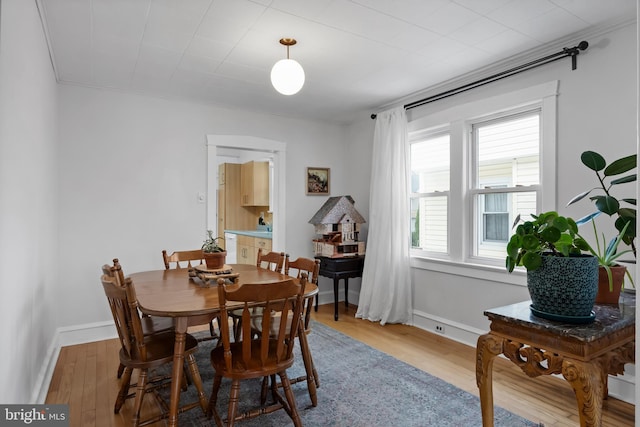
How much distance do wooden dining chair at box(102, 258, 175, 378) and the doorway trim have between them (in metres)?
1.70

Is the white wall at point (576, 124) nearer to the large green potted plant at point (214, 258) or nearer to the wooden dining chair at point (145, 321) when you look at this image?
the large green potted plant at point (214, 258)

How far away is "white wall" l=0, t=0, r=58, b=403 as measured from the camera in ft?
5.00

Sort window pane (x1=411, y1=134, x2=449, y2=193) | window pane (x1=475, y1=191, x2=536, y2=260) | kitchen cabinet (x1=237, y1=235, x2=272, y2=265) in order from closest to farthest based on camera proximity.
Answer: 1. window pane (x1=475, y1=191, x2=536, y2=260)
2. window pane (x1=411, y1=134, x2=449, y2=193)
3. kitchen cabinet (x1=237, y1=235, x2=272, y2=265)

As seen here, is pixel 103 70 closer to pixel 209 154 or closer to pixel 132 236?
pixel 209 154

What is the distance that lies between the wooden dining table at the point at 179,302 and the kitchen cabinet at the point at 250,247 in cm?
244

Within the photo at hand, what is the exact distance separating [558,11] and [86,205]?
4.16m

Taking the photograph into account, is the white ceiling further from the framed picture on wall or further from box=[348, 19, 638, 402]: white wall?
the framed picture on wall

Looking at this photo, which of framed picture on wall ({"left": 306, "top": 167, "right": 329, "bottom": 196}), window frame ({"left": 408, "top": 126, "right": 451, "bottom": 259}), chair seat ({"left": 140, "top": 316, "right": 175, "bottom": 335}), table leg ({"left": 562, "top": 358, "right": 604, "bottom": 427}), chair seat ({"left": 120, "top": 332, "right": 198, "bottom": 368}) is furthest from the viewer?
framed picture on wall ({"left": 306, "top": 167, "right": 329, "bottom": 196})

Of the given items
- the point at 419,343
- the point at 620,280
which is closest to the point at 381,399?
the point at 419,343

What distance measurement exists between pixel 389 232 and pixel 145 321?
8.36 ft

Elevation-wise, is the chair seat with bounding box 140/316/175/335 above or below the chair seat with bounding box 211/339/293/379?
above

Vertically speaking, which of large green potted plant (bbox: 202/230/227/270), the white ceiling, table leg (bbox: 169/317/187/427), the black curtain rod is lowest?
table leg (bbox: 169/317/187/427)

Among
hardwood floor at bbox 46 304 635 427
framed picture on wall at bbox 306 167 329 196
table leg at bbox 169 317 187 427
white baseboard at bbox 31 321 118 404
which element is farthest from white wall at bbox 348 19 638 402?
white baseboard at bbox 31 321 118 404

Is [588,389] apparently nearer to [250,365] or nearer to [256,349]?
[250,365]
